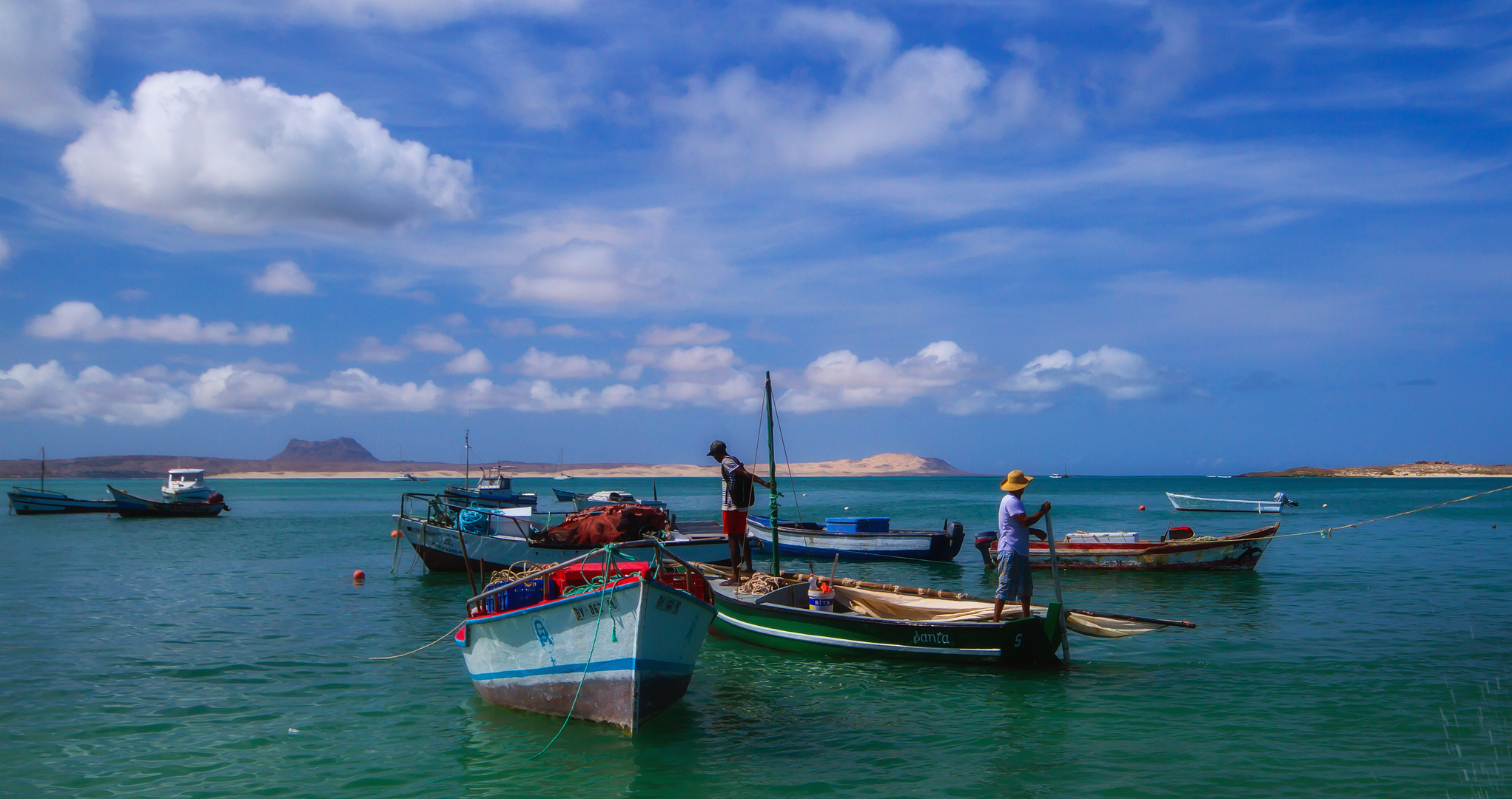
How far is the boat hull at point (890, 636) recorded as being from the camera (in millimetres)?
13516

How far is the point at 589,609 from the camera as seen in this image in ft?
34.0

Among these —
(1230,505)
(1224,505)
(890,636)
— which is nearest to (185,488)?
(890,636)

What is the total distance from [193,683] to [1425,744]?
16.9m

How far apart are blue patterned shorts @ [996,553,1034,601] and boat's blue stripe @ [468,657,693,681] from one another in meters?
4.99

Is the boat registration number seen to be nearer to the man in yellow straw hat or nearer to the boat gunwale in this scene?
the boat gunwale

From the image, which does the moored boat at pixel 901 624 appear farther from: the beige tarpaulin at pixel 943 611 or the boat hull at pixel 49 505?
the boat hull at pixel 49 505

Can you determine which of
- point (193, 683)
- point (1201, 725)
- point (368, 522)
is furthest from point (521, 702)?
point (368, 522)

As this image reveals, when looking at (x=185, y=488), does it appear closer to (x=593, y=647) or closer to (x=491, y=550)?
(x=491, y=550)

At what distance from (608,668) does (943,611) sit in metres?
7.02

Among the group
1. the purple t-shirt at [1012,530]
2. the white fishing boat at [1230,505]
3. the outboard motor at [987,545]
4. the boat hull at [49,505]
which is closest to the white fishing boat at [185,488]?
the boat hull at [49,505]

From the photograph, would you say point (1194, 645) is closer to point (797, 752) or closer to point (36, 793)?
point (797, 752)

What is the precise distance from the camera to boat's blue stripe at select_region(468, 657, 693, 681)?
10.3 meters

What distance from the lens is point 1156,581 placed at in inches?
1018

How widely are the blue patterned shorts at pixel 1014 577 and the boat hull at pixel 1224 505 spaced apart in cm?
6067
